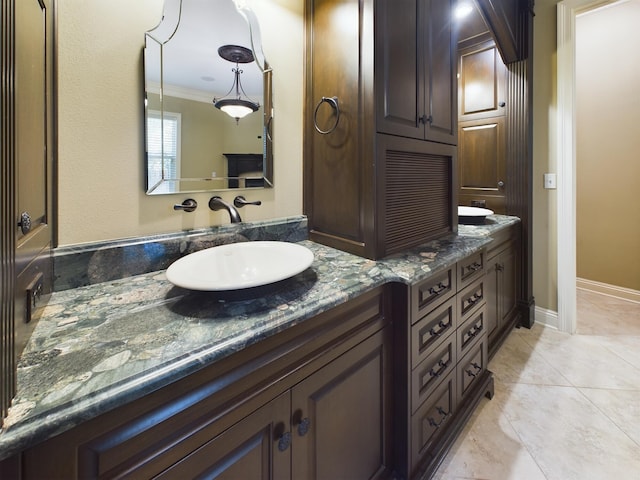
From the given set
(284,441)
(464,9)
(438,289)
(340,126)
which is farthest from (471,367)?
(464,9)

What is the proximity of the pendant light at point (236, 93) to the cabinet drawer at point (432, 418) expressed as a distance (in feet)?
4.31

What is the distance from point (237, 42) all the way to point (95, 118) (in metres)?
0.60

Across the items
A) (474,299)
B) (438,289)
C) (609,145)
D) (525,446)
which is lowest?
(525,446)

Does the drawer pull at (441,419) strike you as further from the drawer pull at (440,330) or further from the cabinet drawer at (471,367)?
the drawer pull at (440,330)

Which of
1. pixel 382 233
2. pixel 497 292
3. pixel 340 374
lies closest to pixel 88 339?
pixel 340 374

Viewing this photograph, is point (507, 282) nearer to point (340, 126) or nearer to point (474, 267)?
point (474, 267)

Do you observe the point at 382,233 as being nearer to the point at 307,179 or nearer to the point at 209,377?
the point at 307,179

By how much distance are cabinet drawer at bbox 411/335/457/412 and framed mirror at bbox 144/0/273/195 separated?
3.13 ft

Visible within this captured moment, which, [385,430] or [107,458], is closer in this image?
[107,458]

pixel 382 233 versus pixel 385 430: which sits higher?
pixel 382 233

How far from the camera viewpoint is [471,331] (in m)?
1.53

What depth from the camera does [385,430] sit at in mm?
1104

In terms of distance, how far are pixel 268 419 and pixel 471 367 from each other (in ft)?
4.04

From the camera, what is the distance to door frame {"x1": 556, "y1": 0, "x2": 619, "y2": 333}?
2270mm
